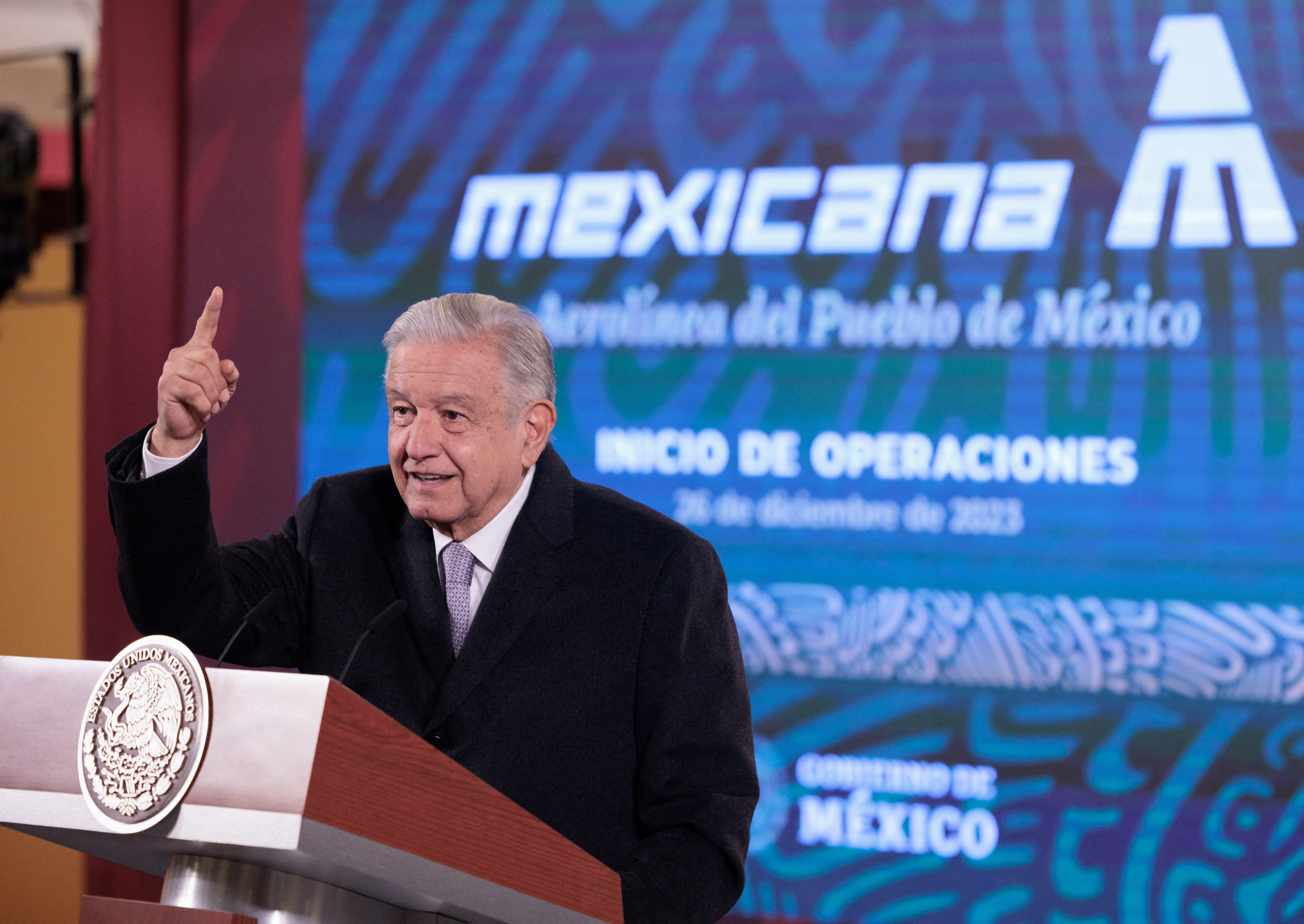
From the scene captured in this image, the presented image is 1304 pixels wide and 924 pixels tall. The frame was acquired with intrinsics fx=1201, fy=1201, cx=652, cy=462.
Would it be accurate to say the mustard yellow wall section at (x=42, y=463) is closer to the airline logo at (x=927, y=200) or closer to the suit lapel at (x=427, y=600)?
the airline logo at (x=927, y=200)

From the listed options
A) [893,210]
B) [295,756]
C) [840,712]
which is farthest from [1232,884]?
[295,756]

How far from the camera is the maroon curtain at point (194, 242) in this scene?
3.50 m

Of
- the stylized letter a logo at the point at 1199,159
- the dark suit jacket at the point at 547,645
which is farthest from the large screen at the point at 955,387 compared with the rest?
the dark suit jacket at the point at 547,645

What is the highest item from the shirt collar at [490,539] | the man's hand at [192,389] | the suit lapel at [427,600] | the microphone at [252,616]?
the man's hand at [192,389]

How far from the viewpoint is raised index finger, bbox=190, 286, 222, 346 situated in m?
1.28

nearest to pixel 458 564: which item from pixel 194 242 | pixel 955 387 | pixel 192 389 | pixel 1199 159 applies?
pixel 192 389

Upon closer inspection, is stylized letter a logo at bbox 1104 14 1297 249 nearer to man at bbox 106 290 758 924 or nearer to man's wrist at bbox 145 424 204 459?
man at bbox 106 290 758 924

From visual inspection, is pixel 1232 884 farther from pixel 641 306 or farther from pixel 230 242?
pixel 230 242

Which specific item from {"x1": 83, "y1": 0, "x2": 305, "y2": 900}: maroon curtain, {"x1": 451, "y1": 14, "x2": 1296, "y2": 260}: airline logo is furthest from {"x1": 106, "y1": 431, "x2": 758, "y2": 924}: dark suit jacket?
{"x1": 83, "y1": 0, "x2": 305, "y2": 900}: maroon curtain

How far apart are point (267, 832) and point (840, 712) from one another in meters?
2.30

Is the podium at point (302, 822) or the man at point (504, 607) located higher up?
the man at point (504, 607)

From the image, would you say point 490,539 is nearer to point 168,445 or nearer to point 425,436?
point 425,436

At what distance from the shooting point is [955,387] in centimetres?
291

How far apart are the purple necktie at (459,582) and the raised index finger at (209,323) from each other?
1.31 feet
